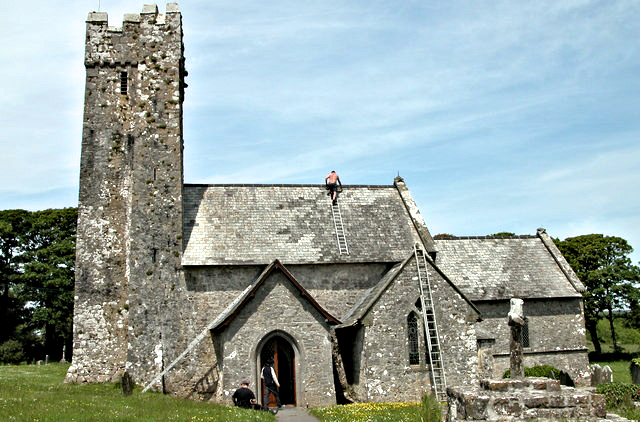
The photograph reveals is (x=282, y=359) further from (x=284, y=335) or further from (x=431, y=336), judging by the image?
(x=431, y=336)

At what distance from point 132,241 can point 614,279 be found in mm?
45254

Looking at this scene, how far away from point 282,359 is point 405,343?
5.10 meters

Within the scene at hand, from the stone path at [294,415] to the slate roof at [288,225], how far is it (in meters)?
6.93

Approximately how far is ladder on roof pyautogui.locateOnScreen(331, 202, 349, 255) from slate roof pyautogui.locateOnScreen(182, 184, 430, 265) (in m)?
0.22

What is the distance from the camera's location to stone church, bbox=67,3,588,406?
80.5 ft

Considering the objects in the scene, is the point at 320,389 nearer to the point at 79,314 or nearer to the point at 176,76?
the point at 79,314

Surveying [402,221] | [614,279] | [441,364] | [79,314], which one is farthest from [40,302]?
[614,279]

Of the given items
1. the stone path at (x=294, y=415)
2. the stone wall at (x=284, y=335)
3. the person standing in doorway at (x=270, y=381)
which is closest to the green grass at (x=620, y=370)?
the stone wall at (x=284, y=335)

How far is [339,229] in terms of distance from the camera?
2984 centimetres

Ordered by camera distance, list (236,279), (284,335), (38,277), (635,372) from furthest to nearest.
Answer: (38,277), (236,279), (635,372), (284,335)

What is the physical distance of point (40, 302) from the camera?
182 ft

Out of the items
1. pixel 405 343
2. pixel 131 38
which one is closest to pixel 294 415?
pixel 405 343

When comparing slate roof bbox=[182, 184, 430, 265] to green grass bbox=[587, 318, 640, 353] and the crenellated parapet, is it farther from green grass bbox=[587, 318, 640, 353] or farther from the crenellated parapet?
green grass bbox=[587, 318, 640, 353]

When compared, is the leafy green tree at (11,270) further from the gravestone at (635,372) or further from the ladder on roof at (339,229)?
the gravestone at (635,372)
